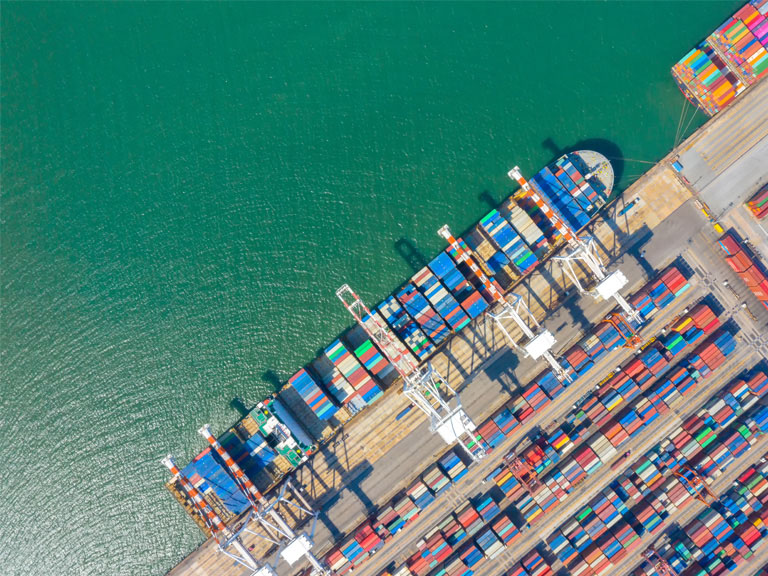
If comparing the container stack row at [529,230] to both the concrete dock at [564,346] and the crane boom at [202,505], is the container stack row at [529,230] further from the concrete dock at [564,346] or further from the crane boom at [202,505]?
the crane boom at [202,505]

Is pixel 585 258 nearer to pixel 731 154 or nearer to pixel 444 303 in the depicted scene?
pixel 444 303

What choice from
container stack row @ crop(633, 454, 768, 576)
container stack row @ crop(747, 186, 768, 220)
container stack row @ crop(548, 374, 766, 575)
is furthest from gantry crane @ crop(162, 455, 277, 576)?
container stack row @ crop(747, 186, 768, 220)

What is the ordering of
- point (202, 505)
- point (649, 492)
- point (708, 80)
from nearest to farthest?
1. point (202, 505)
2. point (649, 492)
3. point (708, 80)

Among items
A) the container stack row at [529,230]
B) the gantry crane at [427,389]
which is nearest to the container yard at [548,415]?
the container stack row at [529,230]

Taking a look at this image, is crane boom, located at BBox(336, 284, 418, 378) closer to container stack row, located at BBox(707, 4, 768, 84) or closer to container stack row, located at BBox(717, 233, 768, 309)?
container stack row, located at BBox(717, 233, 768, 309)

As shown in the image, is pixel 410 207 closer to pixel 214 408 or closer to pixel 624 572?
pixel 214 408

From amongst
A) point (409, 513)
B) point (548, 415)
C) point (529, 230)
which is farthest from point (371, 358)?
point (529, 230)
